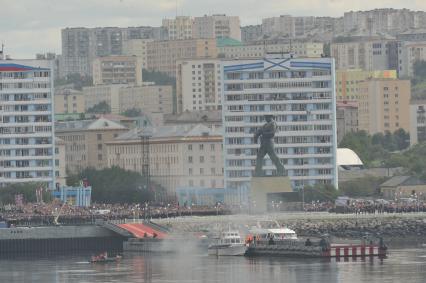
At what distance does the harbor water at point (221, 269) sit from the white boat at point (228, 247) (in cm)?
82

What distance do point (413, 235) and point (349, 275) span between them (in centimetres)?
4145

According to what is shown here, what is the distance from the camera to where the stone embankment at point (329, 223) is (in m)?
170

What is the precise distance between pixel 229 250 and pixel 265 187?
3615 centimetres

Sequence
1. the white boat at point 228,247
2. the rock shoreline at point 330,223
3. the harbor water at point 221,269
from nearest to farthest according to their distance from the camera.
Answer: the harbor water at point 221,269 < the white boat at point 228,247 < the rock shoreline at point 330,223

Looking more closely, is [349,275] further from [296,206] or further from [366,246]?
[296,206]

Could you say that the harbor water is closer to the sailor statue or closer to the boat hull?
the boat hull

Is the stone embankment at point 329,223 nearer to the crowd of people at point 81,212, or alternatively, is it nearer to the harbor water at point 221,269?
the crowd of people at point 81,212

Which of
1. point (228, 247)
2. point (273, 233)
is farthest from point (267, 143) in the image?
point (228, 247)

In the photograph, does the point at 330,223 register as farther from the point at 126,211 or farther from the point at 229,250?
the point at 229,250

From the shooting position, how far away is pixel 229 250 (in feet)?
497

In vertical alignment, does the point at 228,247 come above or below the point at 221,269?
above

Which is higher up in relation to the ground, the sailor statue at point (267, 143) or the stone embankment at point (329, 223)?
the sailor statue at point (267, 143)

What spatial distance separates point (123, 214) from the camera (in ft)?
602

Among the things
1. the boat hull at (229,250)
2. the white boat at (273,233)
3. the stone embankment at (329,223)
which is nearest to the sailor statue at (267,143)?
the stone embankment at (329,223)
